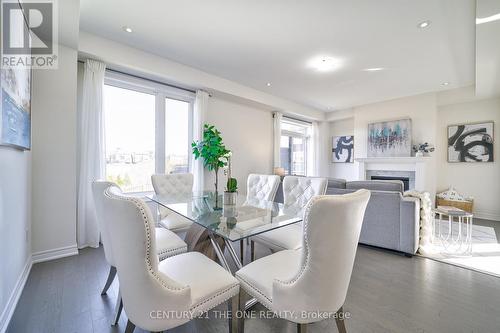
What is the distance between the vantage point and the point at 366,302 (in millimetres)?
1700

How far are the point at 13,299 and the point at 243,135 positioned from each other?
4007 mm

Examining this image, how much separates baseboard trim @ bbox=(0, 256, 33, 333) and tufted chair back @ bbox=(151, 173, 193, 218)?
1227mm

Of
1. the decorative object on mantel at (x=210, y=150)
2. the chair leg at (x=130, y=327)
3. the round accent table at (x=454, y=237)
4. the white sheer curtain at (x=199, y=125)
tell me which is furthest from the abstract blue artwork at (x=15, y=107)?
the round accent table at (x=454, y=237)

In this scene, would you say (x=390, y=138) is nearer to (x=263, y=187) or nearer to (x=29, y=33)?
(x=263, y=187)

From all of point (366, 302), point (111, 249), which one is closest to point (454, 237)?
point (366, 302)

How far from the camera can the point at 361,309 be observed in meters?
1.62

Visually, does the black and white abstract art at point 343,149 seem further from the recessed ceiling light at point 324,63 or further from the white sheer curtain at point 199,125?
the white sheer curtain at point 199,125

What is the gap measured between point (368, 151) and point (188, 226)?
5106mm

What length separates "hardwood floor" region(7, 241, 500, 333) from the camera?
1.43m

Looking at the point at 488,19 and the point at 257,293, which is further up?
the point at 488,19

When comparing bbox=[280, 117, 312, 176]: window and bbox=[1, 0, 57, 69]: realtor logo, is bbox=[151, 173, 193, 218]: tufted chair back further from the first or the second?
bbox=[280, 117, 312, 176]: window

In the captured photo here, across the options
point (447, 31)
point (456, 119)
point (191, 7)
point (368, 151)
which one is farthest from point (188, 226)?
point (456, 119)

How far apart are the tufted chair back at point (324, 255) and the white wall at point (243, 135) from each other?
10.7ft

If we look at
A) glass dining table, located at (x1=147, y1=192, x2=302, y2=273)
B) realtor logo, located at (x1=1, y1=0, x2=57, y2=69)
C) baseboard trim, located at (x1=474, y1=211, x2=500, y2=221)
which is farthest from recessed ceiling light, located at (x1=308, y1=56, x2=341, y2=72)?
baseboard trim, located at (x1=474, y1=211, x2=500, y2=221)
